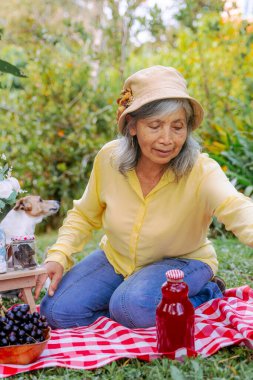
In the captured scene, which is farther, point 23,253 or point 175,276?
point 23,253

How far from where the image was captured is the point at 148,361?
236 centimetres

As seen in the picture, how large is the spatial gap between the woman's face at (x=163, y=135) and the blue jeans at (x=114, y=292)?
1.84 ft

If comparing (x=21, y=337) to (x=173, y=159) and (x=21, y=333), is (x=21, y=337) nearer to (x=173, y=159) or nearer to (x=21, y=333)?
(x=21, y=333)

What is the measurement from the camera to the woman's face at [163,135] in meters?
2.62

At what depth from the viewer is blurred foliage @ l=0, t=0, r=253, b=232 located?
6.38 metres

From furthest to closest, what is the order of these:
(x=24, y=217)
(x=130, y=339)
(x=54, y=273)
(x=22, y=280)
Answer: (x=24, y=217)
(x=54, y=273)
(x=22, y=280)
(x=130, y=339)

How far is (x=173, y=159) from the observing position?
2826 millimetres

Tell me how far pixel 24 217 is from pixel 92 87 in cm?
380

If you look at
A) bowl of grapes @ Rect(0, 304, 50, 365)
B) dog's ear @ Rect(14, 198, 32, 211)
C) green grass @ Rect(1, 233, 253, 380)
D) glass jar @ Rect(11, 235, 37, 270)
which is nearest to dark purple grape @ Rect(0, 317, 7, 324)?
bowl of grapes @ Rect(0, 304, 50, 365)

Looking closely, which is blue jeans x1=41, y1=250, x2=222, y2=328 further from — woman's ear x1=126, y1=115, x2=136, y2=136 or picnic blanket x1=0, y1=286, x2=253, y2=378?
woman's ear x1=126, y1=115, x2=136, y2=136

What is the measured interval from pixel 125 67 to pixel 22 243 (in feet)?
15.2

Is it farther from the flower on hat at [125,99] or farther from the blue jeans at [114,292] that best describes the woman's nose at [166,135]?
the blue jeans at [114,292]

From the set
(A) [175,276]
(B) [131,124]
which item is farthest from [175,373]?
(B) [131,124]

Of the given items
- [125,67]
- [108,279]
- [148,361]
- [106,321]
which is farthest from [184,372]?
[125,67]
